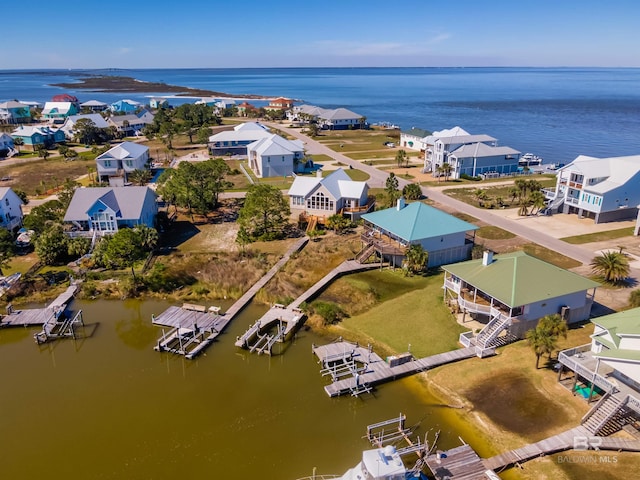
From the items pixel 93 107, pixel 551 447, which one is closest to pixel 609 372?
pixel 551 447

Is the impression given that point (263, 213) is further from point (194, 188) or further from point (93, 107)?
point (93, 107)

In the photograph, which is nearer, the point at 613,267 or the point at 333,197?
the point at 613,267

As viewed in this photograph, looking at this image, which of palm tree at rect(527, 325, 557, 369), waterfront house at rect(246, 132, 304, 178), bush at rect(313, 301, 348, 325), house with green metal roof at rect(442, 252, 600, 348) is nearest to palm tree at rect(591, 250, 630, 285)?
house with green metal roof at rect(442, 252, 600, 348)

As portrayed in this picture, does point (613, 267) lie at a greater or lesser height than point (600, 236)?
greater

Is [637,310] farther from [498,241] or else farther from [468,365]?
[498,241]

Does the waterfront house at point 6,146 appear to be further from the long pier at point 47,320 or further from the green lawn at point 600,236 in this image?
the green lawn at point 600,236

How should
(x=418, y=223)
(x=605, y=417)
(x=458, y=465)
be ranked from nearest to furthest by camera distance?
(x=458, y=465) < (x=605, y=417) < (x=418, y=223)
